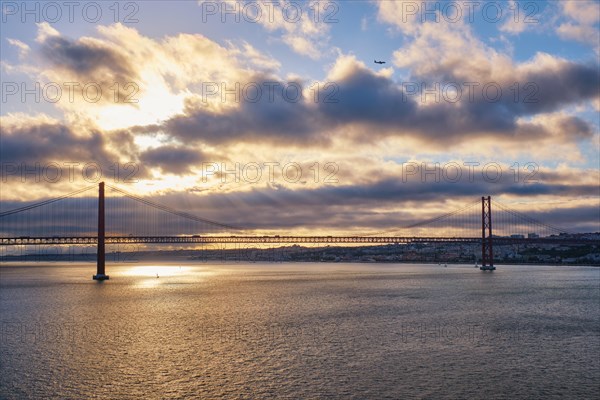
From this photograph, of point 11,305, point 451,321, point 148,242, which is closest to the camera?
point 451,321

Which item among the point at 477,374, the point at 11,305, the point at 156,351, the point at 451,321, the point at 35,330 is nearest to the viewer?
the point at 477,374

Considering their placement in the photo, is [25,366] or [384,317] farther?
[384,317]

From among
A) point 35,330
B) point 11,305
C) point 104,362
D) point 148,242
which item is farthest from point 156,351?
point 148,242

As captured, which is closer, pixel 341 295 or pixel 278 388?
pixel 278 388

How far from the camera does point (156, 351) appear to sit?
1085 inches

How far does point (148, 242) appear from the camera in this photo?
120562 mm

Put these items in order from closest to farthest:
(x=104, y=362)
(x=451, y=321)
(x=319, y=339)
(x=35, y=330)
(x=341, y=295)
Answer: (x=104, y=362) < (x=319, y=339) < (x=35, y=330) < (x=451, y=321) < (x=341, y=295)

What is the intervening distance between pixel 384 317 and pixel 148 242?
89.6 m

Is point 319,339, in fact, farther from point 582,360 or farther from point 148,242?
point 148,242

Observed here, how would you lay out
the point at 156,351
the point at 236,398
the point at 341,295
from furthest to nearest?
the point at 341,295 < the point at 156,351 < the point at 236,398

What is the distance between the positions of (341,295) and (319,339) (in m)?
32.3

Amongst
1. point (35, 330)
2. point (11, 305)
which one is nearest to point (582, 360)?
point (35, 330)

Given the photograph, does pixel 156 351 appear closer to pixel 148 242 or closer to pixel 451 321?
pixel 451 321

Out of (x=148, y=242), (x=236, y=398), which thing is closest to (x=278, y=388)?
(x=236, y=398)
